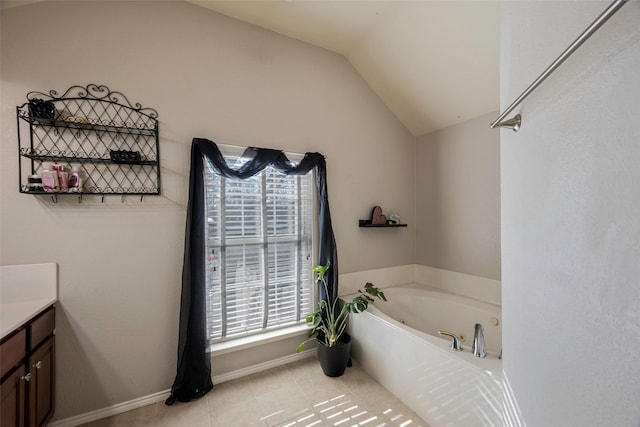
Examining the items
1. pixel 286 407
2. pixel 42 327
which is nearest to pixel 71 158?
pixel 42 327

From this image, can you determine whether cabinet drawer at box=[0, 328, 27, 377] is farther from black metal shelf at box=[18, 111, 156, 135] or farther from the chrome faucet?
the chrome faucet

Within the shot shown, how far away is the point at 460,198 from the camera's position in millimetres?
2646

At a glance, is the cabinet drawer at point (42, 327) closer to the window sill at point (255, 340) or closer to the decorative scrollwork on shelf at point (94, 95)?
the window sill at point (255, 340)

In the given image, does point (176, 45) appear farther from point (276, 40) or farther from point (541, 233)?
point (541, 233)

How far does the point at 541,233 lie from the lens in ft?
2.61

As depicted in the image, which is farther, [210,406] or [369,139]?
[369,139]

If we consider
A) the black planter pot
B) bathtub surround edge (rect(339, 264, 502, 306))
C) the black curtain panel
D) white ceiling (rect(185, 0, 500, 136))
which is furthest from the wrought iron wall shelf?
bathtub surround edge (rect(339, 264, 502, 306))

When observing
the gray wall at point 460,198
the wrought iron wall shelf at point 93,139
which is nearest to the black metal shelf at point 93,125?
the wrought iron wall shelf at point 93,139

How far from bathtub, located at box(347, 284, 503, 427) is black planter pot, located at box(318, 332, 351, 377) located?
0.65 ft

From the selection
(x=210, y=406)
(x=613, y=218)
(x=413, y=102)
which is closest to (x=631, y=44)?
(x=613, y=218)

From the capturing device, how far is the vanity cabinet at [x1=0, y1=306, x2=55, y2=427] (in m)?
1.21

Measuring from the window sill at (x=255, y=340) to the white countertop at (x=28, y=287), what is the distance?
3.65ft

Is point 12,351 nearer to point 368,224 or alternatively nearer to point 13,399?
point 13,399

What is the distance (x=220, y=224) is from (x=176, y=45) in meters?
1.43
